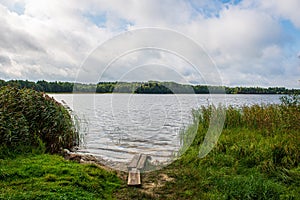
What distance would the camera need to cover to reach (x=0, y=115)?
23.1 ft

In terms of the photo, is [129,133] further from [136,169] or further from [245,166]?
[245,166]

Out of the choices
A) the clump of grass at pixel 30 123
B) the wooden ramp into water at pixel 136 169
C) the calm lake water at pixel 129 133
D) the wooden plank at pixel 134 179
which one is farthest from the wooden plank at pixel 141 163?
the clump of grass at pixel 30 123

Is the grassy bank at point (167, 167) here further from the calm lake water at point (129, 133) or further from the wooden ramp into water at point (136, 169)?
the calm lake water at point (129, 133)

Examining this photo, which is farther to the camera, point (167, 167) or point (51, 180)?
point (167, 167)

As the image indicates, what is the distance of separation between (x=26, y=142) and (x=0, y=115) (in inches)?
35.8

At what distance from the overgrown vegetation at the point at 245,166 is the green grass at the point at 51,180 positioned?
53cm

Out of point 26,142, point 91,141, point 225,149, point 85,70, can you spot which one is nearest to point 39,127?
point 26,142

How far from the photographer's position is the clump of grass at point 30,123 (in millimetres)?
6937

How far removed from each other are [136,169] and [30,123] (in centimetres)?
323

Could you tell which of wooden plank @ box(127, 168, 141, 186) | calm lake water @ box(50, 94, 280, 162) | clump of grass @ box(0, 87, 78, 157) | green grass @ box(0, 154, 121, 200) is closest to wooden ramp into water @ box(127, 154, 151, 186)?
wooden plank @ box(127, 168, 141, 186)

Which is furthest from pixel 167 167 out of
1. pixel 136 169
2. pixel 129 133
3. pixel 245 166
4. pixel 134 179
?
pixel 129 133

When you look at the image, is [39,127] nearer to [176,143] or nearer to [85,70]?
[85,70]

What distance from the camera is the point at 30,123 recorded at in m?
7.83

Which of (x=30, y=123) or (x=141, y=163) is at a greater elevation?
(x=30, y=123)
